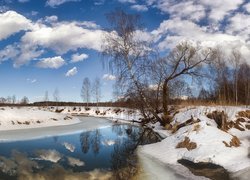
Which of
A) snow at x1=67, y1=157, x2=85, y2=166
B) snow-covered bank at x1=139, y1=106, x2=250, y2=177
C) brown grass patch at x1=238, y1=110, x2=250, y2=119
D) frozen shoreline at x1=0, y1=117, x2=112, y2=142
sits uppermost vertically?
brown grass patch at x1=238, y1=110, x2=250, y2=119

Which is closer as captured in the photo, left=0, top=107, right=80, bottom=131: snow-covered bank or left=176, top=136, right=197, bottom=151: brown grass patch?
left=176, top=136, right=197, bottom=151: brown grass patch

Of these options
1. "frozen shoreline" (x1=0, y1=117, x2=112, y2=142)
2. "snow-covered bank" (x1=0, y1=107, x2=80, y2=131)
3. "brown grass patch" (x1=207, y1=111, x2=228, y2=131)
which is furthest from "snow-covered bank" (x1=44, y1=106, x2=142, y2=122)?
"brown grass patch" (x1=207, y1=111, x2=228, y2=131)

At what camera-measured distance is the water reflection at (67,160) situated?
33.8ft

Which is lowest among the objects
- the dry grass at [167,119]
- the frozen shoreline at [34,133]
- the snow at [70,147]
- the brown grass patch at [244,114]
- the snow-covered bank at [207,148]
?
the snow at [70,147]

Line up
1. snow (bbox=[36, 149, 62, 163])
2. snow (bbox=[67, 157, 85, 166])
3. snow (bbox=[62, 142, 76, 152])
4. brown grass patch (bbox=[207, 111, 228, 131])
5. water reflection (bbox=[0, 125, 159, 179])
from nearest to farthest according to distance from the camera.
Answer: water reflection (bbox=[0, 125, 159, 179]) < snow (bbox=[67, 157, 85, 166]) < snow (bbox=[36, 149, 62, 163]) < snow (bbox=[62, 142, 76, 152]) < brown grass patch (bbox=[207, 111, 228, 131])

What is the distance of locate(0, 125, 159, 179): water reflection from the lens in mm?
10305

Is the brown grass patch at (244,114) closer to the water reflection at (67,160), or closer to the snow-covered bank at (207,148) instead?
the snow-covered bank at (207,148)

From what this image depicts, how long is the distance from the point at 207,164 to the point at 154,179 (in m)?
2.64

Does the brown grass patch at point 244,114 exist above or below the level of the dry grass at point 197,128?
above

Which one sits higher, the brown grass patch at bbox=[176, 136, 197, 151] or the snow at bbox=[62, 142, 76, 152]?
the brown grass patch at bbox=[176, 136, 197, 151]

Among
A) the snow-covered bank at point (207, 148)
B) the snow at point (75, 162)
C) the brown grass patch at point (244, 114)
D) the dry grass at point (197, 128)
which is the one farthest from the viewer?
the brown grass patch at point (244, 114)

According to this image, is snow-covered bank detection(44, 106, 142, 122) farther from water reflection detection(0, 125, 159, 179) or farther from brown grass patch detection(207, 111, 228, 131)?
water reflection detection(0, 125, 159, 179)

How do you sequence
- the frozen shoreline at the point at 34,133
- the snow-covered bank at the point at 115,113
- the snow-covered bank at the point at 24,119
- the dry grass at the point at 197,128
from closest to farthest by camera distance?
the dry grass at the point at 197,128
the frozen shoreline at the point at 34,133
the snow-covered bank at the point at 24,119
the snow-covered bank at the point at 115,113

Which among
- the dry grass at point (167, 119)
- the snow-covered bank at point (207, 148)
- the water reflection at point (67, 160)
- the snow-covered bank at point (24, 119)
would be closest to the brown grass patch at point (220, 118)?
the snow-covered bank at point (207, 148)
